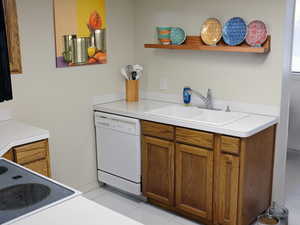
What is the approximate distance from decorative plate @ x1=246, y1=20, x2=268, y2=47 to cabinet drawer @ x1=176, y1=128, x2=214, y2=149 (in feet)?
2.72

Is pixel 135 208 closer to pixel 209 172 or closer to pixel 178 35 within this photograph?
pixel 209 172

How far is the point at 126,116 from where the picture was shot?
3.33m

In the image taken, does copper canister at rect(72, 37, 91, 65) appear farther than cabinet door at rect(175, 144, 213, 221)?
Yes

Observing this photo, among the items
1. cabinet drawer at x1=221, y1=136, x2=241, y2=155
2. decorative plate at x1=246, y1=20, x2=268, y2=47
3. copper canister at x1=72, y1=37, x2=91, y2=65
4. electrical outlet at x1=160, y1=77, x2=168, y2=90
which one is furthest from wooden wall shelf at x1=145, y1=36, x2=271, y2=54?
cabinet drawer at x1=221, y1=136, x2=241, y2=155

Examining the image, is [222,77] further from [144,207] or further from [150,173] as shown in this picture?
[144,207]

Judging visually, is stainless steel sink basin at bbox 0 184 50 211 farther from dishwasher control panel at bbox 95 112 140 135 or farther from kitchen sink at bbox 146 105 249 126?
dishwasher control panel at bbox 95 112 140 135

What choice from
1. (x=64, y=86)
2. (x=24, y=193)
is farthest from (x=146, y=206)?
(x=24, y=193)

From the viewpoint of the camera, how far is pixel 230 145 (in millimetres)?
2701

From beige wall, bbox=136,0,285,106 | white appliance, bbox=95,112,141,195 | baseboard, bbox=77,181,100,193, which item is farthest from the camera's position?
baseboard, bbox=77,181,100,193

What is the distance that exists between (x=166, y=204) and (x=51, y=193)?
6.25 feet


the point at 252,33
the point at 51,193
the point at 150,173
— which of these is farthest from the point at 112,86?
the point at 51,193

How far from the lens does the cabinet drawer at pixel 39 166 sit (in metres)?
2.50

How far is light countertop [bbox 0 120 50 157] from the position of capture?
91.3 inches

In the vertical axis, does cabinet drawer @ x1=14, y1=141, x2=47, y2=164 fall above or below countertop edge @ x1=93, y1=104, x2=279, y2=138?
below
